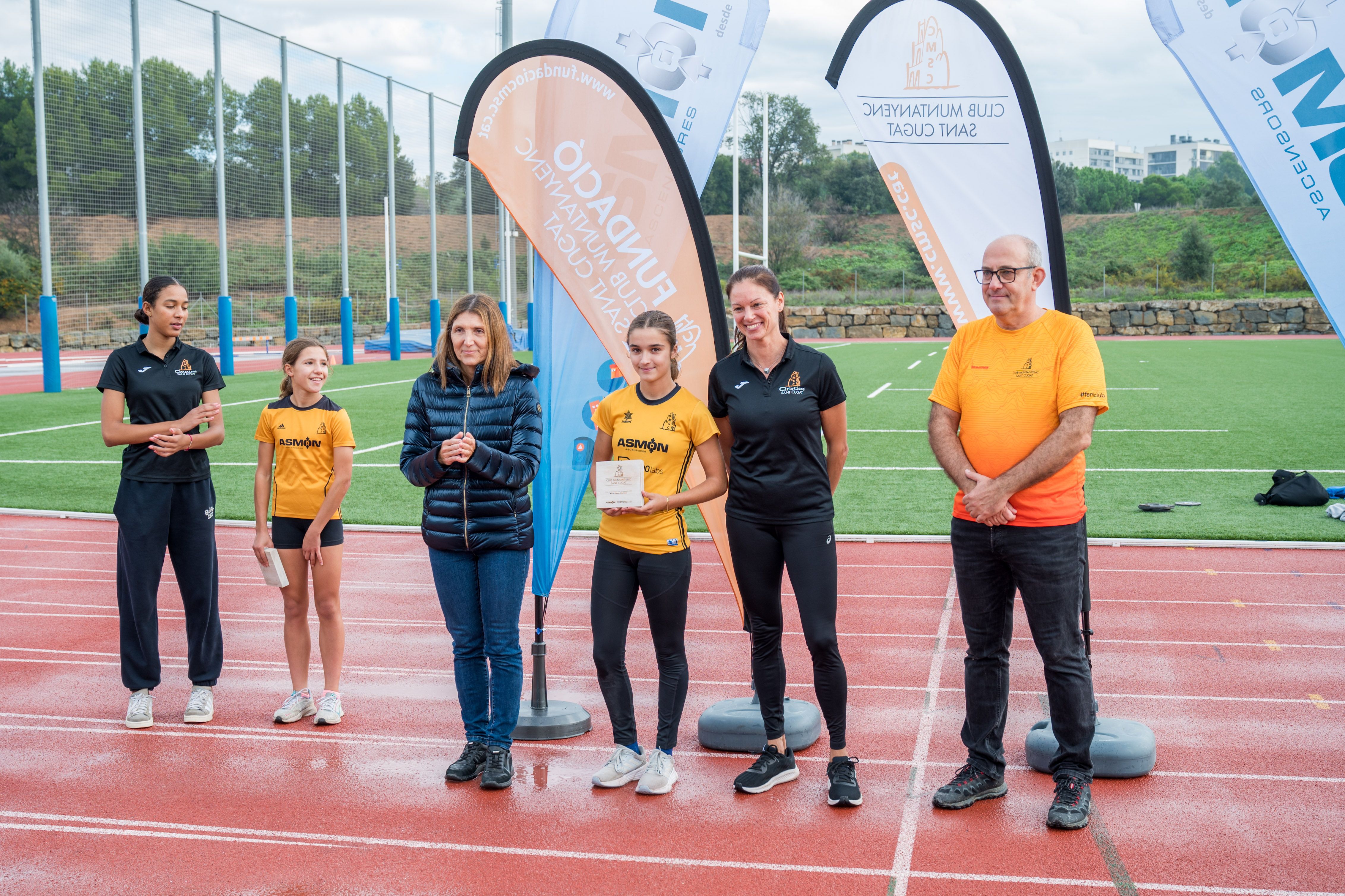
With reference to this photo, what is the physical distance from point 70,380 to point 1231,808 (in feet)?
86.0

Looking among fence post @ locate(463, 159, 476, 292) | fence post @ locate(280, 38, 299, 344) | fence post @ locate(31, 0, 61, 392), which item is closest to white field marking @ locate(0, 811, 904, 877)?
fence post @ locate(31, 0, 61, 392)

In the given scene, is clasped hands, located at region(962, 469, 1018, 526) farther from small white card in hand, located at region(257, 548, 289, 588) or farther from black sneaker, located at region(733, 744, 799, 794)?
small white card in hand, located at region(257, 548, 289, 588)

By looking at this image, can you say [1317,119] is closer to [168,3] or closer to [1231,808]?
[1231,808]

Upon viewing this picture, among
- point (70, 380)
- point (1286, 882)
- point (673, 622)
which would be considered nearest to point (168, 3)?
point (70, 380)

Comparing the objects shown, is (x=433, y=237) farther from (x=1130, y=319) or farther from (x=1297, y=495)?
(x=1297, y=495)

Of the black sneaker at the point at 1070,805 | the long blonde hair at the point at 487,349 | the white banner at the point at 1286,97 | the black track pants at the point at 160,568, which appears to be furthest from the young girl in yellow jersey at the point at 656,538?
the white banner at the point at 1286,97

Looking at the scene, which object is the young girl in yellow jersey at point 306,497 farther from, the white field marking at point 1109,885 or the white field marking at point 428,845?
the white field marking at point 1109,885

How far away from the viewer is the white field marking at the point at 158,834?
3.78 metres

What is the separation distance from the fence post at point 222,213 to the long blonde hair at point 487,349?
76.6 feet

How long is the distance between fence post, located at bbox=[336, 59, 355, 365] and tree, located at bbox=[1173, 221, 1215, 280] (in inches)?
1608

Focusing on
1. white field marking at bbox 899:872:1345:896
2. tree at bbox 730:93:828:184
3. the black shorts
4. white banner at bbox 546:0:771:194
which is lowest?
white field marking at bbox 899:872:1345:896

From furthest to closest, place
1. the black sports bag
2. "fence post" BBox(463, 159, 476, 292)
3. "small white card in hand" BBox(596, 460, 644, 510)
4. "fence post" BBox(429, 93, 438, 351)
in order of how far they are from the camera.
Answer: "fence post" BBox(463, 159, 476, 292) < "fence post" BBox(429, 93, 438, 351) < the black sports bag < "small white card in hand" BBox(596, 460, 644, 510)

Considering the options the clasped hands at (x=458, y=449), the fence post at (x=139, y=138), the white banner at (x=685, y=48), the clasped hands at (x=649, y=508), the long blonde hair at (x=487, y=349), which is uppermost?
the fence post at (x=139, y=138)

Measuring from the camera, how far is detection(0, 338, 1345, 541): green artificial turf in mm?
9477
